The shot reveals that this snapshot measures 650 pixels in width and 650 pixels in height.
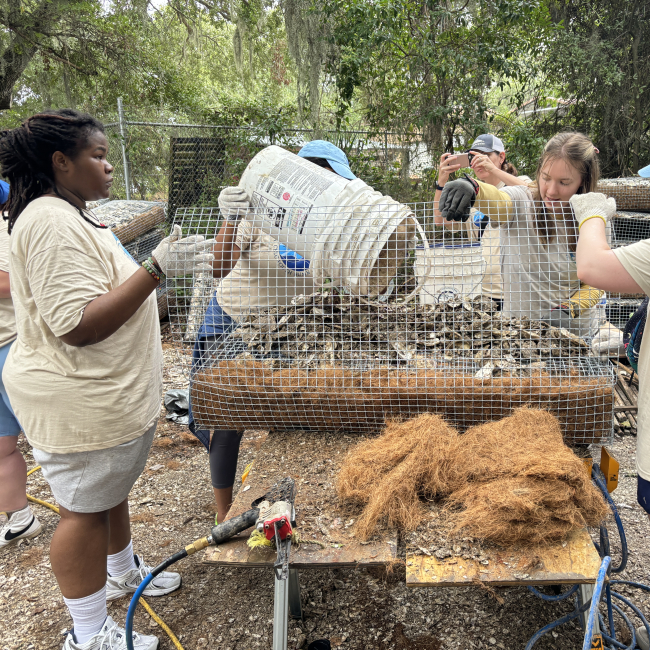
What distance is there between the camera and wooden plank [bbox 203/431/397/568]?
4.38ft

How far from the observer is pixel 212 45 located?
443 inches

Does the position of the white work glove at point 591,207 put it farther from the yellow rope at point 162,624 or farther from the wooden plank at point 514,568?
the yellow rope at point 162,624

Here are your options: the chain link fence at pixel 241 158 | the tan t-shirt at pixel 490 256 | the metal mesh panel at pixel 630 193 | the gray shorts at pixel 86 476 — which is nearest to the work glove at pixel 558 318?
the tan t-shirt at pixel 490 256

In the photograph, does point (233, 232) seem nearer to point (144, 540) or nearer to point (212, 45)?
point (144, 540)

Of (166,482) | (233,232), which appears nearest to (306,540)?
(233,232)

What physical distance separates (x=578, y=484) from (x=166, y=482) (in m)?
2.54

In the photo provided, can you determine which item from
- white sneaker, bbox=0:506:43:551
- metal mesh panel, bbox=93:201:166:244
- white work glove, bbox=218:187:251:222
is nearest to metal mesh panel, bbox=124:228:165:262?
metal mesh panel, bbox=93:201:166:244

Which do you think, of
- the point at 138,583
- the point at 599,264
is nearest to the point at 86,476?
the point at 138,583

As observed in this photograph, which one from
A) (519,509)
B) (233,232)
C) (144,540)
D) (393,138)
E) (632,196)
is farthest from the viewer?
(393,138)

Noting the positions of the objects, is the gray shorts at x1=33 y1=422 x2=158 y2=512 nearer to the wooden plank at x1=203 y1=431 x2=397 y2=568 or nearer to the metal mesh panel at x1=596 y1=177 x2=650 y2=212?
the wooden plank at x1=203 y1=431 x2=397 y2=568

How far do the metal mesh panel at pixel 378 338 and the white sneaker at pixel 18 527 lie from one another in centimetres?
134

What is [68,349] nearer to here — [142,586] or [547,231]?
[142,586]

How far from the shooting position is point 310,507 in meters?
1.54

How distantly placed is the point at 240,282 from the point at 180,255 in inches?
21.0
